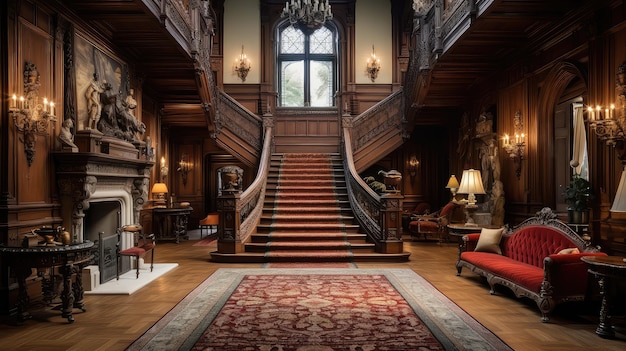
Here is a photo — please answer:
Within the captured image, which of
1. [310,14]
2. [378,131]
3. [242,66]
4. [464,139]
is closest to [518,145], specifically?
[464,139]

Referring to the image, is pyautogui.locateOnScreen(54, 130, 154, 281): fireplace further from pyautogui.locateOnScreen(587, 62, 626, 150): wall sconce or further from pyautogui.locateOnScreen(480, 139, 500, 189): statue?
pyautogui.locateOnScreen(480, 139, 500, 189): statue

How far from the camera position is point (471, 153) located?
11.8 meters

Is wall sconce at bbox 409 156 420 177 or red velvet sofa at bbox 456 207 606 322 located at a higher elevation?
wall sconce at bbox 409 156 420 177

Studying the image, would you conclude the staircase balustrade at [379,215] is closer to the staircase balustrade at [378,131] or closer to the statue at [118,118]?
the staircase balustrade at [378,131]

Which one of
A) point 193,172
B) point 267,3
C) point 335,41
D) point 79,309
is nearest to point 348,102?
point 335,41

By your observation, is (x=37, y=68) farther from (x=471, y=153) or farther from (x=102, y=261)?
(x=471, y=153)

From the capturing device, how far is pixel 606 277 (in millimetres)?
4418

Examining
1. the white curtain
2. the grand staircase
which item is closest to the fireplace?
the grand staircase

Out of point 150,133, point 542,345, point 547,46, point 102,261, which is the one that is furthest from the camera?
point 150,133

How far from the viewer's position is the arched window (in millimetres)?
16031

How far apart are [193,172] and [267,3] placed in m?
5.77

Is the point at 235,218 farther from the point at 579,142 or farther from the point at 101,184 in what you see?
the point at 579,142

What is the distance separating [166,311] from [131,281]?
72.7 inches

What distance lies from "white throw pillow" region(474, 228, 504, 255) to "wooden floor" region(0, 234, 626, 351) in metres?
0.46
